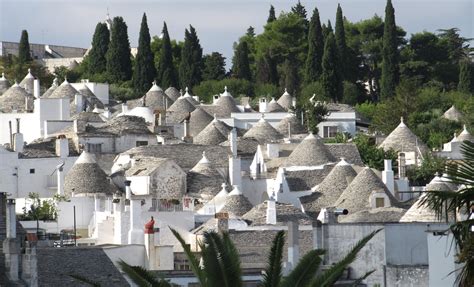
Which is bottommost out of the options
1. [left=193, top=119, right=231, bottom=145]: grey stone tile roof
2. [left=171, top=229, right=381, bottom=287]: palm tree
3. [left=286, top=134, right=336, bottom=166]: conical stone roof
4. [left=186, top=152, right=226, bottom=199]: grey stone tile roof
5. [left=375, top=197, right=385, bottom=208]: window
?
[left=375, top=197, right=385, bottom=208]: window

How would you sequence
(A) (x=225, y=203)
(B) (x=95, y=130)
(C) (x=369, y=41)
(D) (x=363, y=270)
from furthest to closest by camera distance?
1. (C) (x=369, y=41)
2. (B) (x=95, y=130)
3. (A) (x=225, y=203)
4. (D) (x=363, y=270)

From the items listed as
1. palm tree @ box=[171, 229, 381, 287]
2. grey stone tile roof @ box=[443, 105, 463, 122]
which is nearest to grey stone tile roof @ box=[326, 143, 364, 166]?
grey stone tile roof @ box=[443, 105, 463, 122]

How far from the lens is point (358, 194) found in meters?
63.1

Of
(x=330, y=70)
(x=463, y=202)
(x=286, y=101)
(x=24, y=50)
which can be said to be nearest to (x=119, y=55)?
(x=24, y=50)

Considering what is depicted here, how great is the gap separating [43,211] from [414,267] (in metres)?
35.2

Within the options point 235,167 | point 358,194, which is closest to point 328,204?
point 358,194

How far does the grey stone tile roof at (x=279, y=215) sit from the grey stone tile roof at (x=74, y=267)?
18204 millimetres

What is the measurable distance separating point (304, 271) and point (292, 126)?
61719 millimetres

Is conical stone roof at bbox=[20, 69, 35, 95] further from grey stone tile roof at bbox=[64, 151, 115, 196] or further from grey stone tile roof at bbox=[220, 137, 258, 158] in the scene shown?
grey stone tile roof at bbox=[64, 151, 115, 196]

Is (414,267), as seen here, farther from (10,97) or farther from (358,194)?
(10,97)

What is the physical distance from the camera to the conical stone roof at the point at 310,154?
7256 cm

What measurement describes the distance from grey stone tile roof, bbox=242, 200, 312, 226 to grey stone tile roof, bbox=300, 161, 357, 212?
19.6 feet

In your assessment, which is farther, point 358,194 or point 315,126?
point 315,126

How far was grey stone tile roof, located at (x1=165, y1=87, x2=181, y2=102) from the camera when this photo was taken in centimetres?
9568
